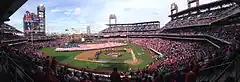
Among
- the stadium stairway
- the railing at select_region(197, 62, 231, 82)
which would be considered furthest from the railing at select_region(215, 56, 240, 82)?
the railing at select_region(197, 62, 231, 82)

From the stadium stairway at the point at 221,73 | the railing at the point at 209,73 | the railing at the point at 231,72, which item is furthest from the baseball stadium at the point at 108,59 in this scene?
the railing at the point at 231,72

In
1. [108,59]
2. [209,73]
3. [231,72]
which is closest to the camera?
[231,72]

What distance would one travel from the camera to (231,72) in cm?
973

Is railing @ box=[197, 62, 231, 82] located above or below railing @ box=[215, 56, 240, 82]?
below

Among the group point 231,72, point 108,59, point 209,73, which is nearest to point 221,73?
point 231,72

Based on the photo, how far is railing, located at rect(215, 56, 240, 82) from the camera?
8.77 meters

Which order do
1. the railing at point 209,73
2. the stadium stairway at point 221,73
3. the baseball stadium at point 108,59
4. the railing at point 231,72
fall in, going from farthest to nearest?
the baseball stadium at point 108,59 → the railing at point 209,73 → the stadium stairway at point 221,73 → the railing at point 231,72

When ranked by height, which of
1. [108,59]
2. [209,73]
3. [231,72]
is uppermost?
[231,72]

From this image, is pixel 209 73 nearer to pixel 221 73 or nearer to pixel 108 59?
pixel 221 73

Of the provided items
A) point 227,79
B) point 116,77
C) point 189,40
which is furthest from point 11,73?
point 189,40

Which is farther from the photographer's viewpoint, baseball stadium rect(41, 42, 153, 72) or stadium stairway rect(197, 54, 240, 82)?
baseball stadium rect(41, 42, 153, 72)

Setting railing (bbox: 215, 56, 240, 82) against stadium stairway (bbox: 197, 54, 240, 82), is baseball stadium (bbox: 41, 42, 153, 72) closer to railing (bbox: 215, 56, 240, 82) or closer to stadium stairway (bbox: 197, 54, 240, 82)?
stadium stairway (bbox: 197, 54, 240, 82)

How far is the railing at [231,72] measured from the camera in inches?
345

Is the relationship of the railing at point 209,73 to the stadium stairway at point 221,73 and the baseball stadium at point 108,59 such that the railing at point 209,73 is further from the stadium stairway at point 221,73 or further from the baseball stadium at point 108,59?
the baseball stadium at point 108,59
